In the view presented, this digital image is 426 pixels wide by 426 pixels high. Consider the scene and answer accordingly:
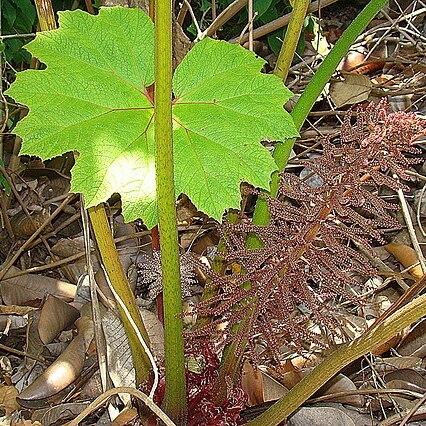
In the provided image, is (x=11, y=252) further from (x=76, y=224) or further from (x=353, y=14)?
(x=353, y=14)

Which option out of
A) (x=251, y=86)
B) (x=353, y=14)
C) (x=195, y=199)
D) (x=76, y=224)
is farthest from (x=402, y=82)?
(x=195, y=199)

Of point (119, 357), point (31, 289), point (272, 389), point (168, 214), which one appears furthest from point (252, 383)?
point (31, 289)

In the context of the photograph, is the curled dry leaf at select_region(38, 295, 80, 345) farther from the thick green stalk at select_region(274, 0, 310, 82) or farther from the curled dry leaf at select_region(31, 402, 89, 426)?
the thick green stalk at select_region(274, 0, 310, 82)

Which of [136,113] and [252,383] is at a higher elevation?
[136,113]

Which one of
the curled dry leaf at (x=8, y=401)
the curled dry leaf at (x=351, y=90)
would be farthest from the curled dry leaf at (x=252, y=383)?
the curled dry leaf at (x=351, y=90)

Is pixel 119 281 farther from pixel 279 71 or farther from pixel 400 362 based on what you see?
pixel 400 362

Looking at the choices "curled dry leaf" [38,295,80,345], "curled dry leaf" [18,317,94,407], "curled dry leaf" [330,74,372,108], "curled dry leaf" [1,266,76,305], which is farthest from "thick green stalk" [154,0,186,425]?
"curled dry leaf" [330,74,372,108]

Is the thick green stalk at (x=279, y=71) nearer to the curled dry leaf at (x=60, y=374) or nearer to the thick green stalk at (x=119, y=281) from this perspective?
the thick green stalk at (x=119, y=281)
